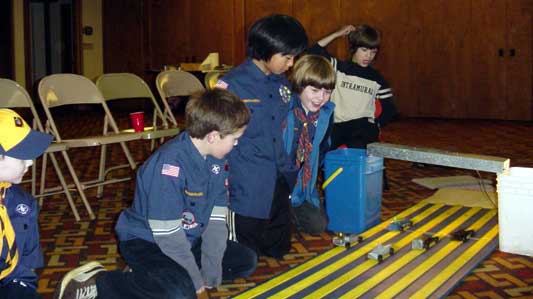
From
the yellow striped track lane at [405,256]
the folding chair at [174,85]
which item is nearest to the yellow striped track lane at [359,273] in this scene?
the yellow striped track lane at [405,256]

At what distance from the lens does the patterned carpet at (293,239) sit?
2.84m

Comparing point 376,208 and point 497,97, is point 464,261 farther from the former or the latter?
point 497,97

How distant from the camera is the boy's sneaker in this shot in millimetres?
2465

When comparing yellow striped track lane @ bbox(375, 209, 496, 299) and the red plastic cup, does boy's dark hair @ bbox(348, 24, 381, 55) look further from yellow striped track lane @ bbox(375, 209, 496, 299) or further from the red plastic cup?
the red plastic cup

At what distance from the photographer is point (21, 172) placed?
6.66 ft

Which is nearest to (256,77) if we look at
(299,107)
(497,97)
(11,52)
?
(299,107)

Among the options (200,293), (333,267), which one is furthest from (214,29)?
(200,293)

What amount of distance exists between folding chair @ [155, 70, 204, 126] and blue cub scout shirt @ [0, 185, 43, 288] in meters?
2.95

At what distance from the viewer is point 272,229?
3256 mm

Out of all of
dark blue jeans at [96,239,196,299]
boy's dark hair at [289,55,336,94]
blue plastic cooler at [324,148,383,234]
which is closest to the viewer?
dark blue jeans at [96,239,196,299]

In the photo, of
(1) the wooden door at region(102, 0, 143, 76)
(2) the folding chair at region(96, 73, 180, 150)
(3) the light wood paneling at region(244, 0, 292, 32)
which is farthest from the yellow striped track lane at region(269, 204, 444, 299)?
(1) the wooden door at region(102, 0, 143, 76)

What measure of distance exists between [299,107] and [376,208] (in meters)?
0.80

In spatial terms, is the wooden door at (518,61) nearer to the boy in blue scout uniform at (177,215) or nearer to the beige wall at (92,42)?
the beige wall at (92,42)

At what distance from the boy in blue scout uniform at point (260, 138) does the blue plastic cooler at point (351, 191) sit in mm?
516
